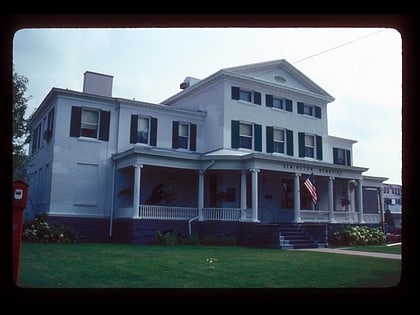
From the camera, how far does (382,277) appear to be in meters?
7.93

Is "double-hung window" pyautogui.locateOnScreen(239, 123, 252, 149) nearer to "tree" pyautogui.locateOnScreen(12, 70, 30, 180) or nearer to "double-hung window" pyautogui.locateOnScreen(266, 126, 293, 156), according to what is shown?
"double-hung window" pyautogui.locateOnScreen(266, 126, 293, 156)

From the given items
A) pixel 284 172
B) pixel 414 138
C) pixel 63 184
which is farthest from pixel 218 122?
pixel 414 138

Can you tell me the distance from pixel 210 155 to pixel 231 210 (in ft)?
6.71

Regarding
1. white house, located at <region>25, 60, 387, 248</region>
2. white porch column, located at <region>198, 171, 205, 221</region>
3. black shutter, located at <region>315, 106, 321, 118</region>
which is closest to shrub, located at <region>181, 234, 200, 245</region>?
white house, located at <region>25, 60, 387, 248</region>

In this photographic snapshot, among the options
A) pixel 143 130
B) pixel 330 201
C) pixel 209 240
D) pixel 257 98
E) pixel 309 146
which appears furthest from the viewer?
pixel 309 146

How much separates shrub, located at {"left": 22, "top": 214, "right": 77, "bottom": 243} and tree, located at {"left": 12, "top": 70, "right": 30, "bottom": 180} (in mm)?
1550

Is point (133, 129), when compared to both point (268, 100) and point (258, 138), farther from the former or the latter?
point (268, 100)

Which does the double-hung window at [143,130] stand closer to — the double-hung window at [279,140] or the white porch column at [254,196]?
the white porch column at [254,196]

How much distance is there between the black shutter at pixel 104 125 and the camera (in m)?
15.0

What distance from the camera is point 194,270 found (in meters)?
7.96

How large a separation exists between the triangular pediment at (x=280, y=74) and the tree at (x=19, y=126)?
7.47 m

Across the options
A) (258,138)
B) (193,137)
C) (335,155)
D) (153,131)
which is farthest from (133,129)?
(335,155)

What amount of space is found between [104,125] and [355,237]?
986cm
